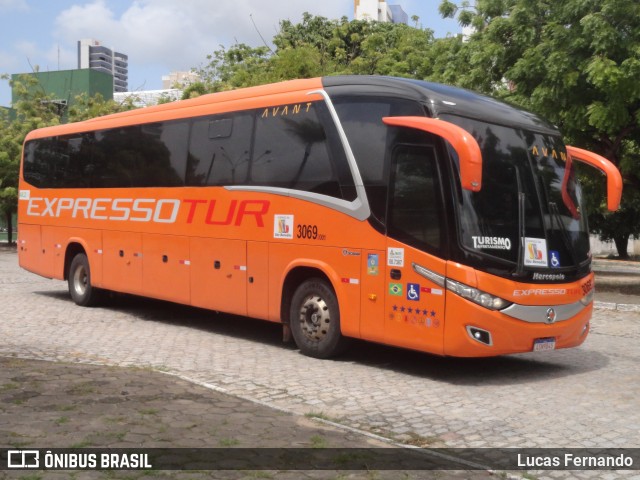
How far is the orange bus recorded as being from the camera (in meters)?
8.79

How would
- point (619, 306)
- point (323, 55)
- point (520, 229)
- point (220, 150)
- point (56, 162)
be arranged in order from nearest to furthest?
point (520, 229)
point (220, 150)
point (619, 306)
point (56, 162)
point (323, 55)

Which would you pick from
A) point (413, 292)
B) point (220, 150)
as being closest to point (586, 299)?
point (413, 292)

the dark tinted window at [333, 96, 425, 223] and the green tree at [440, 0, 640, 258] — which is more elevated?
the green tree at [440, 0, 640, 258]

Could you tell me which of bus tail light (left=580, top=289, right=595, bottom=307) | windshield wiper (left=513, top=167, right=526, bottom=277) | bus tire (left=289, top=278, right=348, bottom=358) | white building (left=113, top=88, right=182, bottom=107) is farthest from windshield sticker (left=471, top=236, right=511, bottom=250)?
white building (left=113, top=88, right=182, bottom=107)

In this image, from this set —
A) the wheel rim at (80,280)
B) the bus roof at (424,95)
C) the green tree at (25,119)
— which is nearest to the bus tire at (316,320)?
the bus roof at (424,95)

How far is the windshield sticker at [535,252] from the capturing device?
29.6 ft

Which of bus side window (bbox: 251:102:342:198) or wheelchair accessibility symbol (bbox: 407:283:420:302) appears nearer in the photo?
wheelchair accessibility symbol (bbox: 407:283:420:302)

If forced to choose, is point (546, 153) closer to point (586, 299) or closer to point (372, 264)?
point (586, 299)

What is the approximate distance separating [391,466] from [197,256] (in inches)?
288

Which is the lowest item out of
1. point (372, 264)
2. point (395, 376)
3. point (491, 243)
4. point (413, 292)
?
point (395, 376)

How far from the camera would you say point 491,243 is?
8.80 meters

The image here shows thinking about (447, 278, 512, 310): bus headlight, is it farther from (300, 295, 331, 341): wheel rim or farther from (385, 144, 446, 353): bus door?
(300, 295, 331, 341): wheel rim

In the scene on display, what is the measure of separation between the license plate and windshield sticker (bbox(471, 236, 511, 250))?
1.09 meters

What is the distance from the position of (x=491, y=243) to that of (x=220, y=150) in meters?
4.82
